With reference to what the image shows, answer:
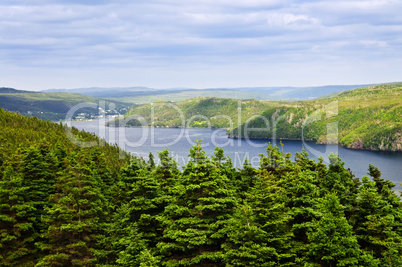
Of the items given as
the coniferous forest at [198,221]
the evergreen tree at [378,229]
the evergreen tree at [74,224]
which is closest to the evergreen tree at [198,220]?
the coniferous forest at [198,221]

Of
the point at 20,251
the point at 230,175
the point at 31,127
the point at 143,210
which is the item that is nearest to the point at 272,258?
the point at 143,210

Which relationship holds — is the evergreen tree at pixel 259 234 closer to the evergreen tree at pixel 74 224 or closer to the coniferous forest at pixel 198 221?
the coniferous forest at pixel 198 221

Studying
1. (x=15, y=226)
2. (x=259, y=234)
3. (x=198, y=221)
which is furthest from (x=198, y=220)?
(x=15, y=226)

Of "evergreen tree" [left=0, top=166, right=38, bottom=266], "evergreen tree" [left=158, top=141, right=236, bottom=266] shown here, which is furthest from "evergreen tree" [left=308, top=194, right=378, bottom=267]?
"evergreen tree" [left=0, top=166, right=38, bottom=266]

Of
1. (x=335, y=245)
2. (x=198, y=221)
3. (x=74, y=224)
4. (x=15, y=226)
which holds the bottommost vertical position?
(x=15, y=226)

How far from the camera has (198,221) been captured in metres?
35.1

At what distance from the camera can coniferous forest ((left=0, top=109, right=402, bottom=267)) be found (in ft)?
114

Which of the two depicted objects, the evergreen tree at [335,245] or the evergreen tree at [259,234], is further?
the evergreen tree at [335,245]

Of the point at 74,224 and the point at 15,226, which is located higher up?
the point at 74,224

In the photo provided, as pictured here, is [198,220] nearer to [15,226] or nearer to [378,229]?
[378,229]

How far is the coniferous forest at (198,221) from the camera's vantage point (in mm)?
34688

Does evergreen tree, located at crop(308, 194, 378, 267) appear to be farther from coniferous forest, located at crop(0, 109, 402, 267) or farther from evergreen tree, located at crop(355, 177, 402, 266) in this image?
evergreen tree, located at crop(355, 177, 402, 266)

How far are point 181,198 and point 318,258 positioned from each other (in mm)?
14789

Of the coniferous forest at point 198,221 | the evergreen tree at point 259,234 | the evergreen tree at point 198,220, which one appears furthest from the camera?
the coniferous forest at point 198,221
